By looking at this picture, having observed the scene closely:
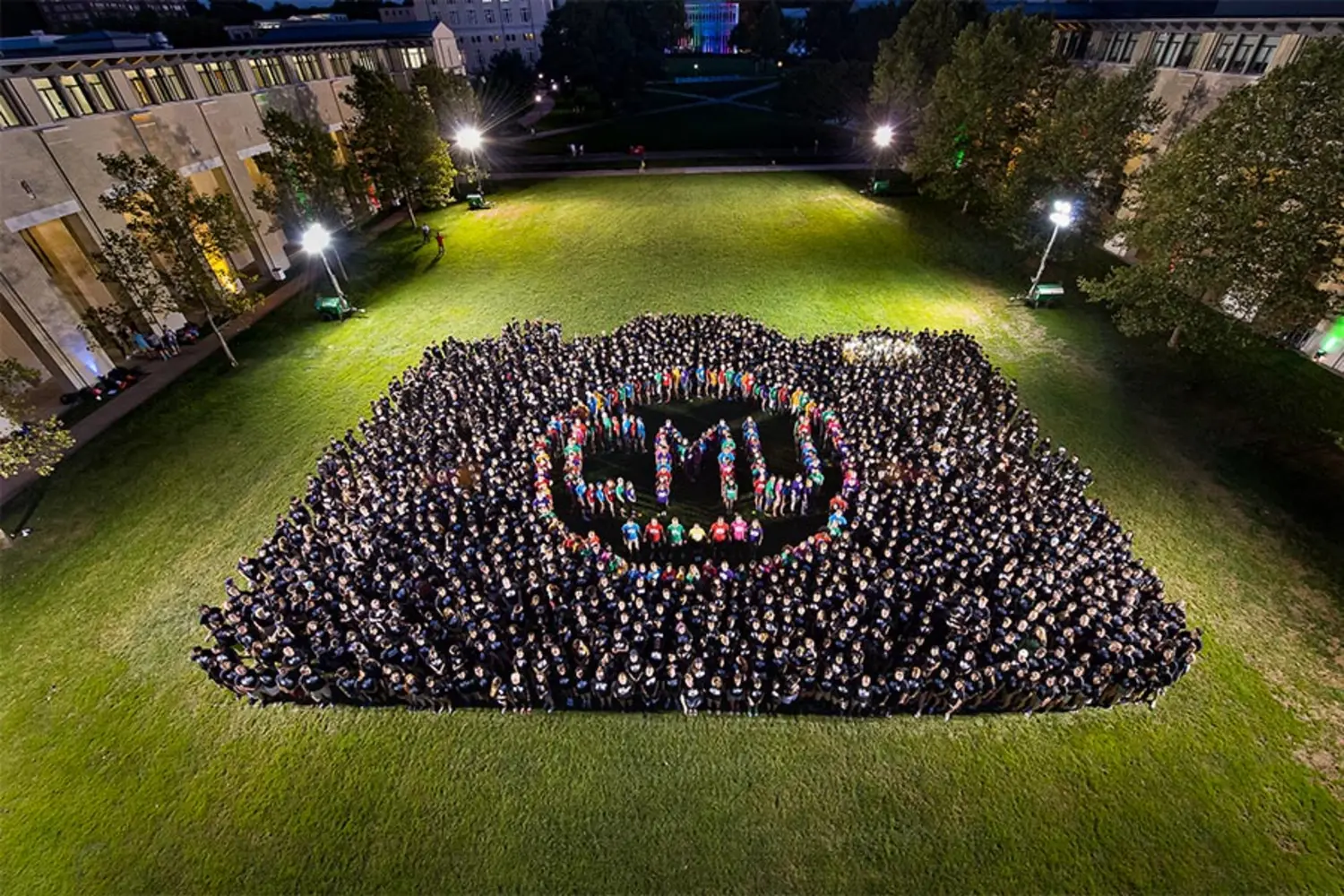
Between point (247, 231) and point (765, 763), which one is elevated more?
point (247, 231)

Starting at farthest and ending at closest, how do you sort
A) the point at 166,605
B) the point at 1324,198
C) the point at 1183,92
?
1. the point at 1183,92
2. the point at 1324,198
3. the point at 166,605

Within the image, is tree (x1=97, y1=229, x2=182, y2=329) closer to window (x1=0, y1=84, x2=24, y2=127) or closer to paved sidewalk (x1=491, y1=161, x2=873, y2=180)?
window (x1=0, y1=84, x2=24, y2=127)

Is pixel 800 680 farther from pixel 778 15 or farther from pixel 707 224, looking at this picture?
pixel 778 15

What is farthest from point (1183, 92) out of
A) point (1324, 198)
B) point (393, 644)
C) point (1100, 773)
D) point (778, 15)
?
point (778, 15)

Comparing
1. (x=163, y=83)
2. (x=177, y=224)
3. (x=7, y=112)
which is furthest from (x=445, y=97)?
(x=7, y=112)

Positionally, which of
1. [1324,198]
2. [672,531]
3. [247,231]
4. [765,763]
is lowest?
[765,763]

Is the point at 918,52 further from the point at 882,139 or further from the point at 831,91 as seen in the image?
the point at 831,91

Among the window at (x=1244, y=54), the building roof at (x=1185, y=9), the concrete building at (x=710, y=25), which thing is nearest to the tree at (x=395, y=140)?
the building roof at (x=1185, y=9)
